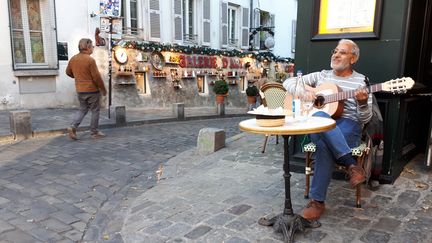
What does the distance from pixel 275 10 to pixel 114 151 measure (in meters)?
14.6

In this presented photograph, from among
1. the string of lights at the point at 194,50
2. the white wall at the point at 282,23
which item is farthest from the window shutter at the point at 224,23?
the white wall at the point at 282,23

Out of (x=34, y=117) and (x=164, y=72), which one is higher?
(x=164, y=72)

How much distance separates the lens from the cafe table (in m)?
2.50

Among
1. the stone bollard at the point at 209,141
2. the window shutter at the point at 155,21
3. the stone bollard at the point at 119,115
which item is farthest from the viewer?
the window shutter at the point at 155,21

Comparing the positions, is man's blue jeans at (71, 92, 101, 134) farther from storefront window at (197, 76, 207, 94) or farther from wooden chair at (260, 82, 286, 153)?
storefront window at (197, 76, 207, 94)

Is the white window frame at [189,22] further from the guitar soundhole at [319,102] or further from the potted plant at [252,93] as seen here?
the guitar soundhole at [319,102]

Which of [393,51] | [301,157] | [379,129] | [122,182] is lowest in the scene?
[122,182]

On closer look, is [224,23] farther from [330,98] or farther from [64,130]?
[330,98]

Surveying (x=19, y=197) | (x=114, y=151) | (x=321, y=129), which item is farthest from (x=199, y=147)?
(x=321, y=129)

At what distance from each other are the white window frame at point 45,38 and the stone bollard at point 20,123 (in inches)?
138

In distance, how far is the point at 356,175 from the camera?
2988 millimetres

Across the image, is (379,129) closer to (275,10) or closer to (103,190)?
(103,190)

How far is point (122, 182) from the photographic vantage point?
4.61 meters

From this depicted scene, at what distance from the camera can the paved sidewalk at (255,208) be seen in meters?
2.90
